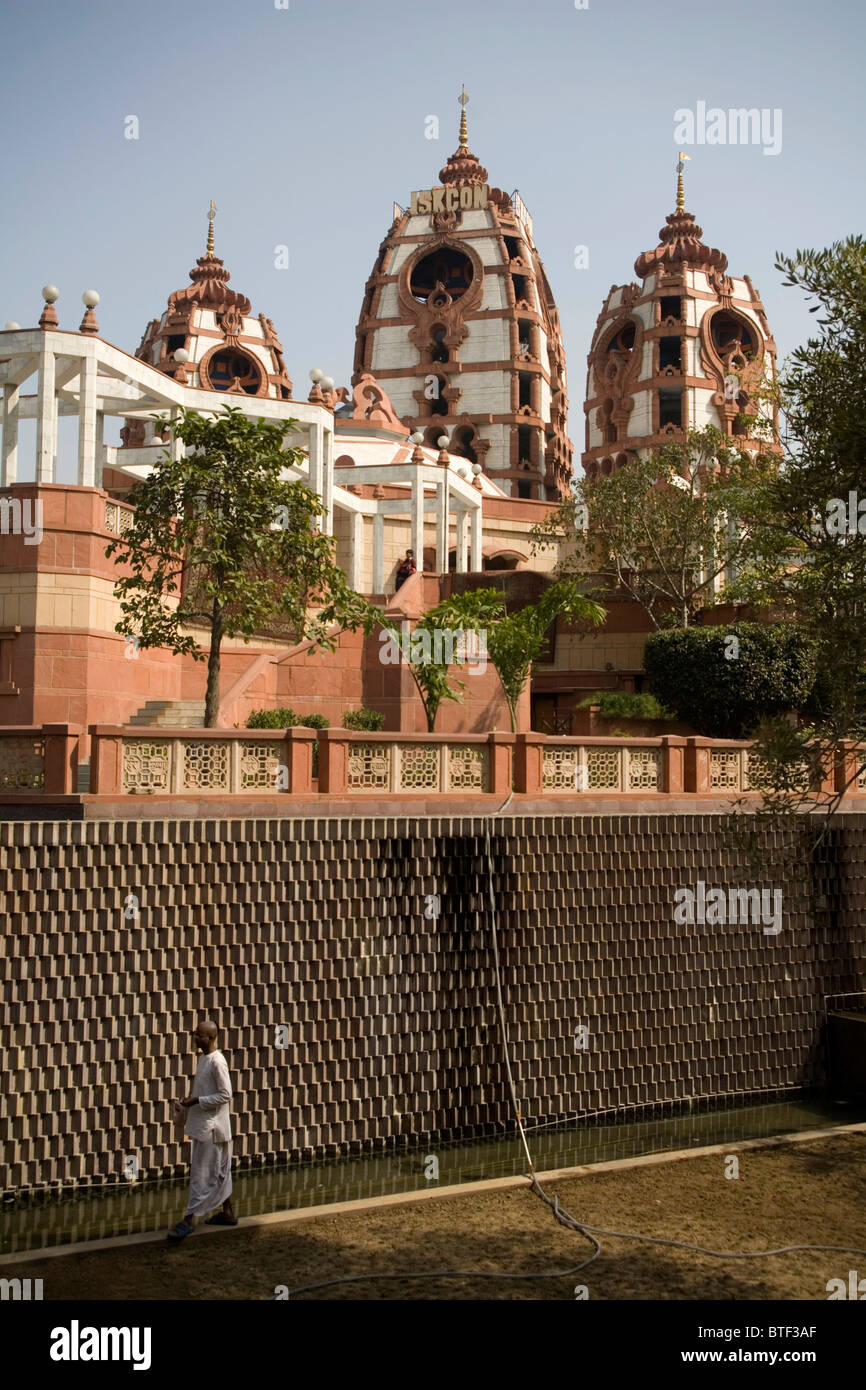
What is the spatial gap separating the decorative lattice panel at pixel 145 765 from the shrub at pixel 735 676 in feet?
41.6

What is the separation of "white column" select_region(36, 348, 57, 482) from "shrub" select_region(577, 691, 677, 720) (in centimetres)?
1070

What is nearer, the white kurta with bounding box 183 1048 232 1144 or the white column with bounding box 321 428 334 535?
the white kurta with bounding box 183 1048 232 1144

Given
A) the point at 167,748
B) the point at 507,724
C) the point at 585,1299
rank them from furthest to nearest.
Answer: the point at 507,724 → the point at 167,748 → the point at 585,1299

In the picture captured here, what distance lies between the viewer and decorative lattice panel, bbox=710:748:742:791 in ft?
54.9

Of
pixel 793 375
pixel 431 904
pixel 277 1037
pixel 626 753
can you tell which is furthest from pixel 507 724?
pixel 793 375

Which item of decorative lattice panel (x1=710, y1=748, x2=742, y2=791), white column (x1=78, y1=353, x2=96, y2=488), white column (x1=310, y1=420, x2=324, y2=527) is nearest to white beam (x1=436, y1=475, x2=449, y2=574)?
white column (x1=310, y1=420, x2=324, y2=527)

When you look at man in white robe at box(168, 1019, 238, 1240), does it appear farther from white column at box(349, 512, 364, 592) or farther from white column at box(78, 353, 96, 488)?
white column at box(349, 512, 364, 592)

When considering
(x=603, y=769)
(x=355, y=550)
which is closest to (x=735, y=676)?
(x=603, y=769)

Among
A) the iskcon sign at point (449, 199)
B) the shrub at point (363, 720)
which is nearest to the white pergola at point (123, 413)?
the shrub at point (363, 720)

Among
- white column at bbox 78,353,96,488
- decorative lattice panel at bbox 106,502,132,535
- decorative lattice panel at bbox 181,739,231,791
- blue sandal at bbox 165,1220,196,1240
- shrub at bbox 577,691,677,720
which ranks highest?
white column at bbox 78,353,96,488

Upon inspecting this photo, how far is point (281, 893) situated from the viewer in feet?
42.1

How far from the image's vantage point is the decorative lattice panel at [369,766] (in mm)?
14539
